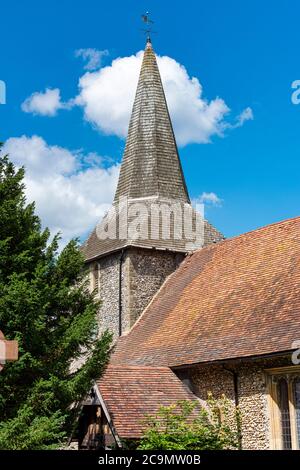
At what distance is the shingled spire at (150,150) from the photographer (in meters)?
23.9

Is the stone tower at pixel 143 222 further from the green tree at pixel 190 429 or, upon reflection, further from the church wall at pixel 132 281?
the green tree at pixel 190 429

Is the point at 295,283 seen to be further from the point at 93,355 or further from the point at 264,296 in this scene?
the point at 93,355

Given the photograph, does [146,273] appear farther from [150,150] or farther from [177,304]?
[150,150]

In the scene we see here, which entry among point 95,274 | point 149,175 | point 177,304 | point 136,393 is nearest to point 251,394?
point 136,393

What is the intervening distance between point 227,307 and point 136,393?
3493 millimetres

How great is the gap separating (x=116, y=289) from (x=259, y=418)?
9.13 meters

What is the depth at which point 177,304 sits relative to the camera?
19.1 m

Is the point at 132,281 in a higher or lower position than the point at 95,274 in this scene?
lower

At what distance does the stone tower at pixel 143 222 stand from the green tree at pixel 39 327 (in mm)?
6886

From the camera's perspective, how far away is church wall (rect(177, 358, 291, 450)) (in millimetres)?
13500

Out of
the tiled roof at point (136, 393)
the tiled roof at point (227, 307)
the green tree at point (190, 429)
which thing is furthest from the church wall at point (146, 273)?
the green tree at point (190, 429)

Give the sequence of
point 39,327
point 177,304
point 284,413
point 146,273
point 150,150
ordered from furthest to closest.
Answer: point 150,150 → point 146,273 → point 177,304 → point 284,413 → point 39,327

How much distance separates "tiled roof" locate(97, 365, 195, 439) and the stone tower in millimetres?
5185

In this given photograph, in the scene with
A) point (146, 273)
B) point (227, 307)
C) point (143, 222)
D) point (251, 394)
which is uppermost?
point (143, 222)
